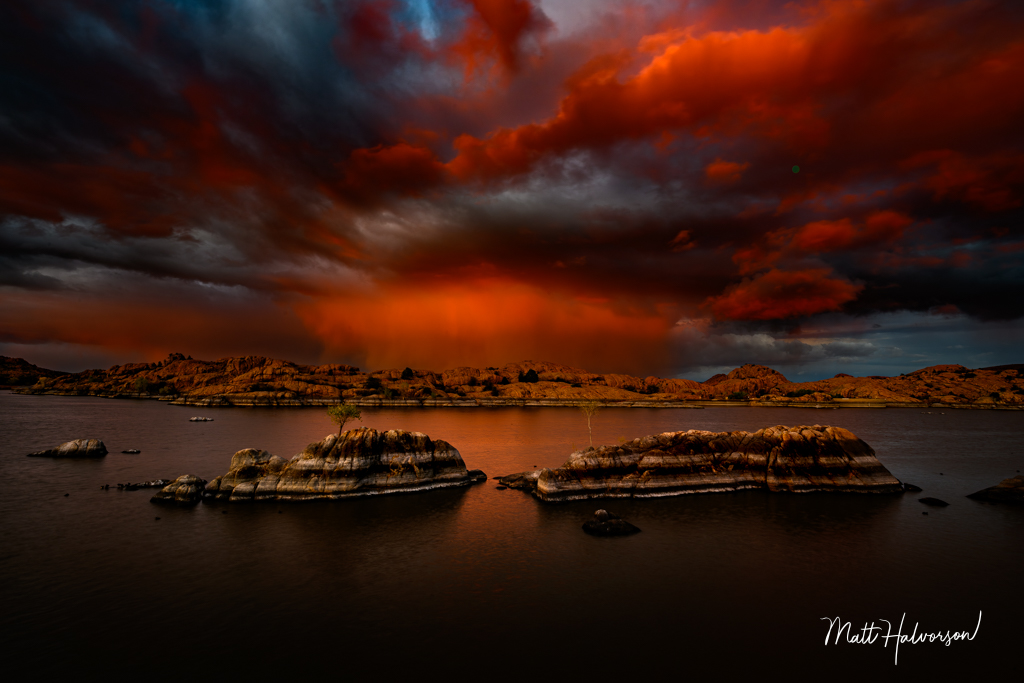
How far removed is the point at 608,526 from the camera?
41.0 metres

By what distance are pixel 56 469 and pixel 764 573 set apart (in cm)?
10027

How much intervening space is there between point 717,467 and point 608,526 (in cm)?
2519

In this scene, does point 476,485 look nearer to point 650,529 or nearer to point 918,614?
point 650,529

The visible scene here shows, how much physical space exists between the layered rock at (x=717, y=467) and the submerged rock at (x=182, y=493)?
127ft

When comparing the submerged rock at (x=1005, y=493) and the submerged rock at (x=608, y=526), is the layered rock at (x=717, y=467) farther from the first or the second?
the submerged rock at (x=608, y=526)

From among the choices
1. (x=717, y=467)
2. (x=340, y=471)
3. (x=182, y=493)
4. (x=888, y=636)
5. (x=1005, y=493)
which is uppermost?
(x=340, y=471)

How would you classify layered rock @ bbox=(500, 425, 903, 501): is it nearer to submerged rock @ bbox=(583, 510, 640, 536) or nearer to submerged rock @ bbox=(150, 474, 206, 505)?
submerged rock @ bbox=(583, 510, 640, 536)

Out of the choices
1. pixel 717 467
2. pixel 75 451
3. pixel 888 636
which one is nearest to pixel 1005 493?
pixel 717 467

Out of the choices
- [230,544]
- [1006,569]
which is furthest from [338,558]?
[1006,569]

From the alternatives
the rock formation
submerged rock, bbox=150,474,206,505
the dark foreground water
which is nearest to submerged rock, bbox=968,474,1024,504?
the dark foreground water

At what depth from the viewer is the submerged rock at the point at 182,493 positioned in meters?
49.8

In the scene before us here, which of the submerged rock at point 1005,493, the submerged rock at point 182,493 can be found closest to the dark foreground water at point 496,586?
the submerged rock at point 182,493

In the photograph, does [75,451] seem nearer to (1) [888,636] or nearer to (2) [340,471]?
(2) [340,471]

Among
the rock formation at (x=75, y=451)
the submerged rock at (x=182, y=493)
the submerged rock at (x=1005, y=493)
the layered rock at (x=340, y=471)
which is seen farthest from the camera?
the rock formation at (x=75, y=451)
